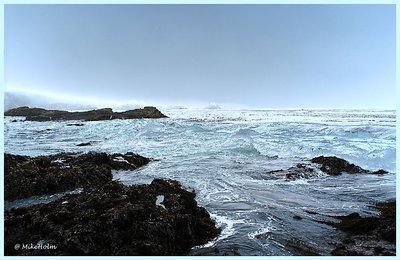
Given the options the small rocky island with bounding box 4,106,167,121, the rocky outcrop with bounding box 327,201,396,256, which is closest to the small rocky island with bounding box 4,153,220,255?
the rocky outcrop with bounding box 327,201,396,256

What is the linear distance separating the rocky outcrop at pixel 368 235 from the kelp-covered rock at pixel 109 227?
2.15 metres

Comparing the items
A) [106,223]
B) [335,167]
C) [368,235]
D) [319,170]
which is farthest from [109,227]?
[335,167]

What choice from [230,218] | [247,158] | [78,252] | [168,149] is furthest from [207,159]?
[78,252]

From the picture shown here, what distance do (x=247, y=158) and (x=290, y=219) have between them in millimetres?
7984

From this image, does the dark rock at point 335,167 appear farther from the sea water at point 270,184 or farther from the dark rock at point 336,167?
the sea water at point 270,184

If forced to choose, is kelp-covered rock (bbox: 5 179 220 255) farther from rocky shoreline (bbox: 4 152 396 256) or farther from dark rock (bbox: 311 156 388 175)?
dark rock (bbox: 311 156 388 175)

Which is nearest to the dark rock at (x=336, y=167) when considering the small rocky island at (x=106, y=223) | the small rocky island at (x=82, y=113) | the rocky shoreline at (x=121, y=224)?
the rocky shoreline at (x=121, y=224)

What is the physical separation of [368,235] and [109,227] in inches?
172

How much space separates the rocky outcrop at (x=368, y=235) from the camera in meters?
4.81

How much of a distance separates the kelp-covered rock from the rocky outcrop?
2147 millimetres

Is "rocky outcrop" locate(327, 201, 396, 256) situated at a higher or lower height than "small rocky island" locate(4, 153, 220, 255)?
lower

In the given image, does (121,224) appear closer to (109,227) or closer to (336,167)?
(109,227)

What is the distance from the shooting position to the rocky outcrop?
4812mm

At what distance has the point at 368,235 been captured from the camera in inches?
213
